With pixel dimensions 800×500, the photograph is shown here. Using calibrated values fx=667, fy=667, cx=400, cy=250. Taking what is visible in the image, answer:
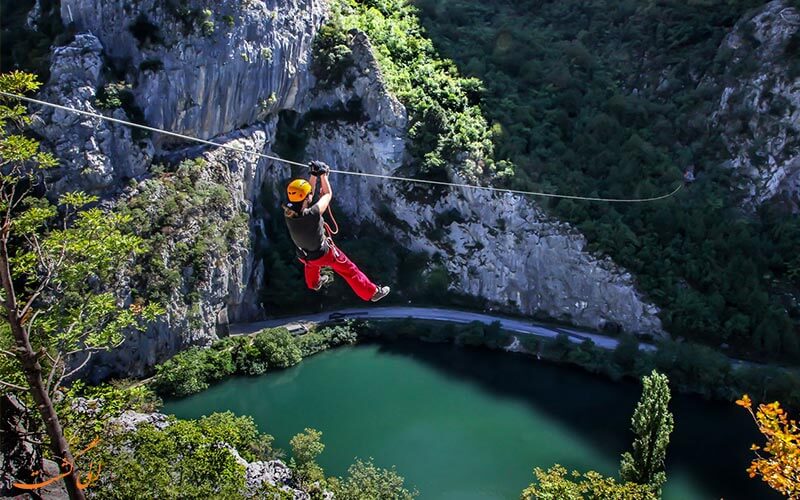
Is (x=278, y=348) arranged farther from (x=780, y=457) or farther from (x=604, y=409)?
(x=780, y=457)

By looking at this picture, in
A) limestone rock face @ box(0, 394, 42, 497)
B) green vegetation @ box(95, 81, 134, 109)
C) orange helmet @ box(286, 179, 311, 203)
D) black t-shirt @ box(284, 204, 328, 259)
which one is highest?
green vegetation @ box(95, 81, 134, 109)

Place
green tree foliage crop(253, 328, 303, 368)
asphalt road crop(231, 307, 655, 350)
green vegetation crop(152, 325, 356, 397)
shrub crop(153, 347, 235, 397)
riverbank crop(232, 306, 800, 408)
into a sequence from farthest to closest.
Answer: asphalt road crop(231, 307, 655, 350) < green tree foliage crop(253, 328, 303, 368) < riverbank crop(232, 306, 800, 408) < green vegetation crop(152, 325, 356, 397) < shrub crop(153, 347, 235, 397)

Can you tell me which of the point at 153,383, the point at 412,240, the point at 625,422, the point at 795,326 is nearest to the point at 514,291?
the point at 412,240

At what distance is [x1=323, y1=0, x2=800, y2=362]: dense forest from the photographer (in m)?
27.4

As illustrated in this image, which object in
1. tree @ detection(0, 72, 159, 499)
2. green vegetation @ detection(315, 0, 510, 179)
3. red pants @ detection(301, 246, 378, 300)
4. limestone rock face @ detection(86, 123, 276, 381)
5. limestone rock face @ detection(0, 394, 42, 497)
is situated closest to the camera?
tree @ detection(0, 72, 159, 499)

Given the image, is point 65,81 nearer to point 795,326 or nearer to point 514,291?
point 514,291

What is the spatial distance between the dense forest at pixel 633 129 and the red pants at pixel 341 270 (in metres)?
19.8

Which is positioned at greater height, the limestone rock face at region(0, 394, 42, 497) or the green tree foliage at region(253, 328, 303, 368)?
the limestone rock face at region(0, 394, 42, 497)

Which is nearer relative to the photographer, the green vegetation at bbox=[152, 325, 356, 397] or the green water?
the green water

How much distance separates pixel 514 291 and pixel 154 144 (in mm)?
16882

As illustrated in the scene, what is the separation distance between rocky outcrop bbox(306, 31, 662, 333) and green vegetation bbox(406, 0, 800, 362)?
1001 millimetres

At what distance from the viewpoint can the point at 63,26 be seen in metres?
25.9

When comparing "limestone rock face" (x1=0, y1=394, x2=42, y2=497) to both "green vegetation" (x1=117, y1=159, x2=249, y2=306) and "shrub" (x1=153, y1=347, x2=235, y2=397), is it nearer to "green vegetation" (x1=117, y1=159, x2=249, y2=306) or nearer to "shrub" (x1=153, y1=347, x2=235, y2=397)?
"shrub" (x1=153, y1=347, x2=235, y2=397)

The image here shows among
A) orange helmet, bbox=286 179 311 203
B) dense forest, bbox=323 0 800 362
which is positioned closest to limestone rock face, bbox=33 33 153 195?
dense forest, bbox=323 0 800 362
